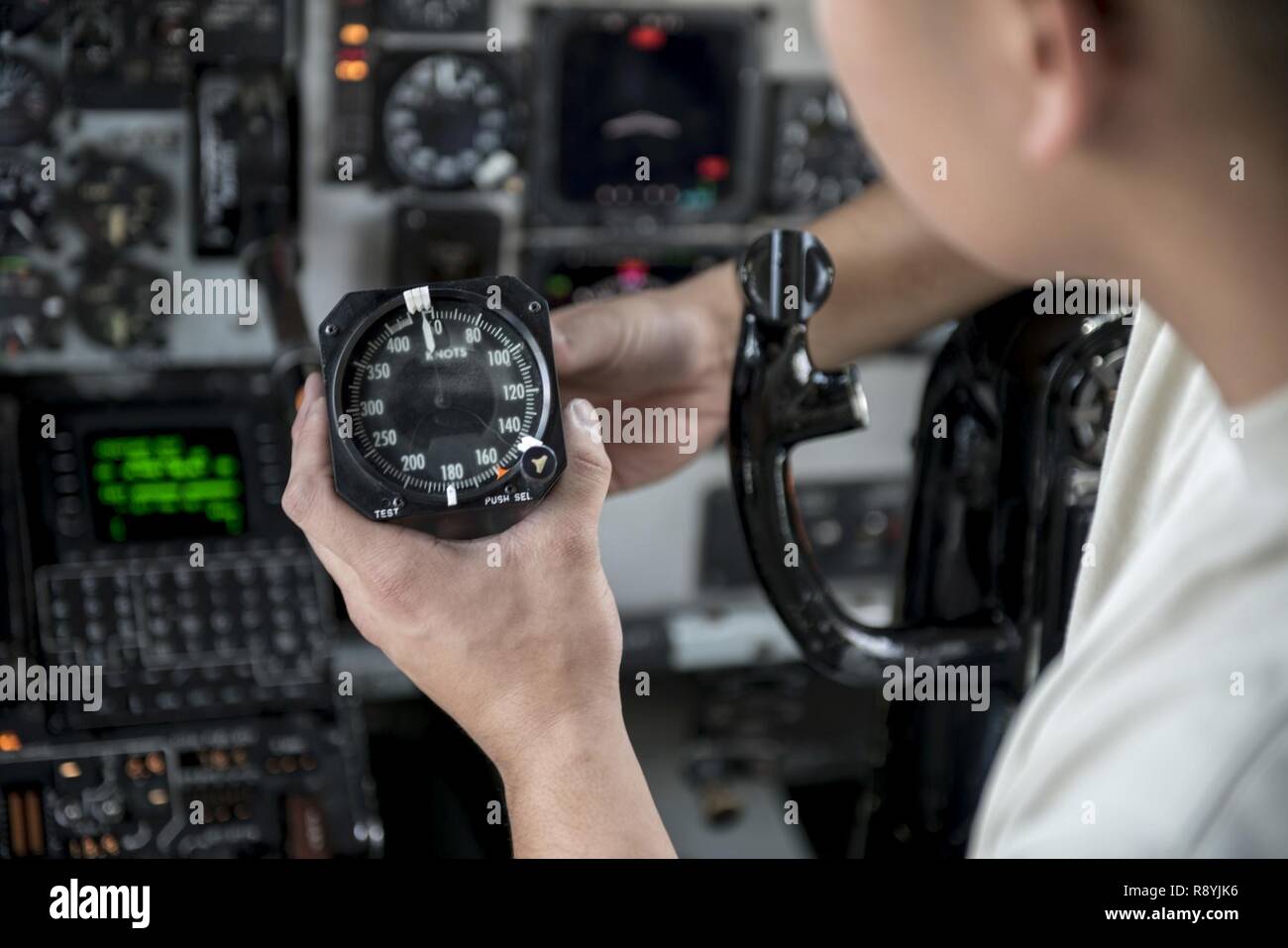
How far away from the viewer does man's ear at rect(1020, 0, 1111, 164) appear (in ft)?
2.10

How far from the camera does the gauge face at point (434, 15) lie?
195 cm

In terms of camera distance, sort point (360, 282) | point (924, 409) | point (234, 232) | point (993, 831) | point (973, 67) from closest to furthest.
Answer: point (973, 67), point (993, 831), point (924, 409), point (234, 232), point (360, 282)

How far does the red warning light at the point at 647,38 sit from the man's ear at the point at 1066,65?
1.48 m

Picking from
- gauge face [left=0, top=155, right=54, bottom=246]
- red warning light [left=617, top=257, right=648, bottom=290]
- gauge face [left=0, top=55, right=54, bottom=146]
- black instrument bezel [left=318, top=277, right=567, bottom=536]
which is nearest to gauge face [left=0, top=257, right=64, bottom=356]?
gauge face [left=0, top=155, right=54, bottom=246]

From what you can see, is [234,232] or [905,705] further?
[234,232]

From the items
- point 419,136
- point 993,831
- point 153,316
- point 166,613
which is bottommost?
point 166,613

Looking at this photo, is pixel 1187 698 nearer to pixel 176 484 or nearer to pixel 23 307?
pixel 176 484

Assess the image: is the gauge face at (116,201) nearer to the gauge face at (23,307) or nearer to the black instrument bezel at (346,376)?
the gauge face at (23,307)

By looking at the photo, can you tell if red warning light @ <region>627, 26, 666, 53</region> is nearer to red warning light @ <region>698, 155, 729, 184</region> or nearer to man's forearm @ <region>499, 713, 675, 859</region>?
red warning light @ <region>698, 155, 729, 184</region>

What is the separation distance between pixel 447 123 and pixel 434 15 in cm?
14
